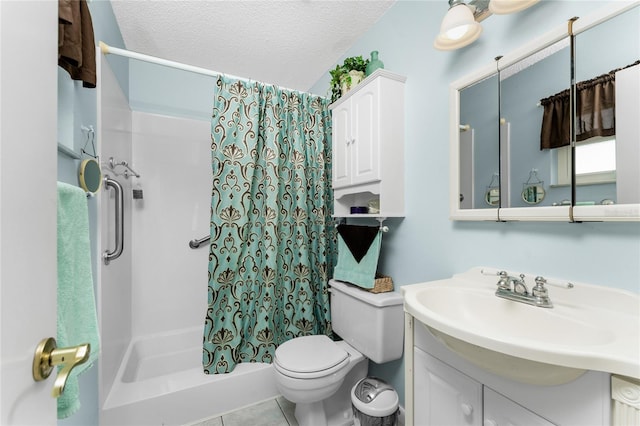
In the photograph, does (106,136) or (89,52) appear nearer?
(89,52)

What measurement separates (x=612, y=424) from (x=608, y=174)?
0.65 meters

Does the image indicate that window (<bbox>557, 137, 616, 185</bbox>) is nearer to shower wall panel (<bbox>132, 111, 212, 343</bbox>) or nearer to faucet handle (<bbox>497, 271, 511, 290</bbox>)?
faucet handle (<bbox>497, 271, 511, 290</bbox>)

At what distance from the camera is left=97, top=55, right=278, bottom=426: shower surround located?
1.52m

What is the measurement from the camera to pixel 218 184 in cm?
163

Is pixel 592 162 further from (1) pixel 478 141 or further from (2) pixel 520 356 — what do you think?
(2) pixel 520 356

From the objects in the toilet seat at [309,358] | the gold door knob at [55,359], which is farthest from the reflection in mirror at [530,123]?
the gold door knob at [55,359]

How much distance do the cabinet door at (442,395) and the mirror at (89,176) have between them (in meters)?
1.47

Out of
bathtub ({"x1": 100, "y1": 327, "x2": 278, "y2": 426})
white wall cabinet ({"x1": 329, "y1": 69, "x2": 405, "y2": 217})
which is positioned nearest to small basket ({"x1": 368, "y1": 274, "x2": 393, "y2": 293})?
white wall cabinet ({"x1": 329, "y1": 69, "x2": 405, "y2": 217})

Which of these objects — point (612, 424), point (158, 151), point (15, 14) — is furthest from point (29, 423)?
point (158, 151)

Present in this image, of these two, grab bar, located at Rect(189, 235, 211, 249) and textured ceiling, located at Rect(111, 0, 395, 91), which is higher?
textured ceiling, located at Rect(111, 0, 395, 91)

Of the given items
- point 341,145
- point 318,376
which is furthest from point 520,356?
point 341,145

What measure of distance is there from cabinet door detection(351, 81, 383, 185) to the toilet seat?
974 millimetres

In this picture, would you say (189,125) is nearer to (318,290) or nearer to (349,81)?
(349,81)

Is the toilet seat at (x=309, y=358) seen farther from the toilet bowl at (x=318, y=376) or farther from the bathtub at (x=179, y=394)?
the bathtub at (x=179, y=394)
